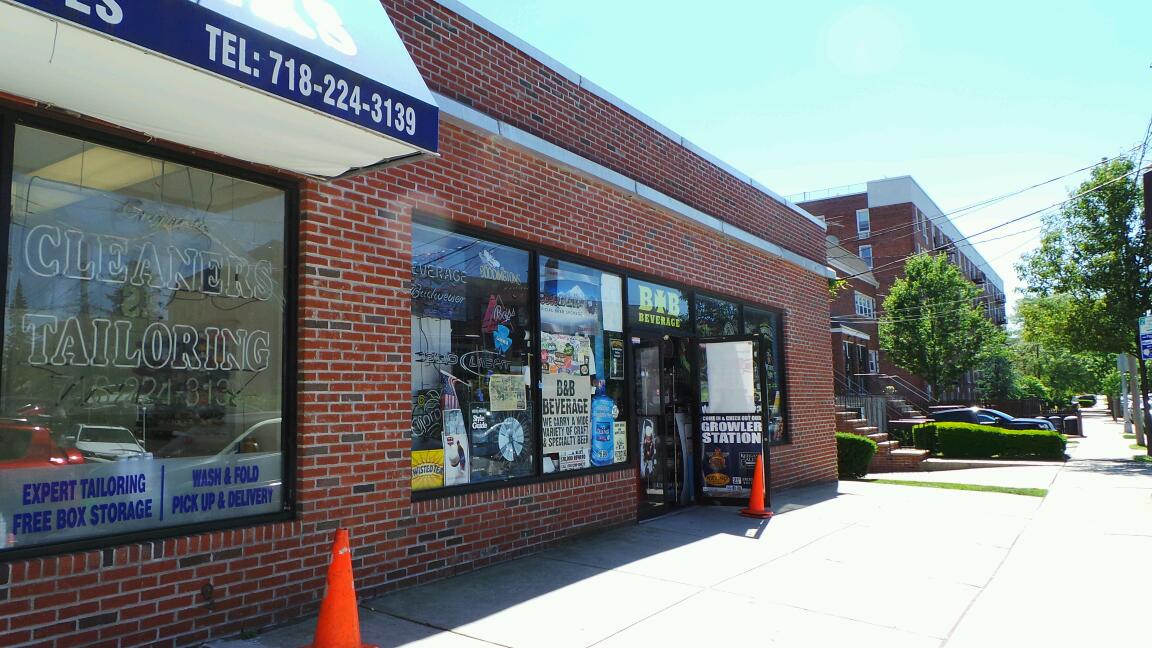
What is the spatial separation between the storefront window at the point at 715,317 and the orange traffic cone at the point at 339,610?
274 inches

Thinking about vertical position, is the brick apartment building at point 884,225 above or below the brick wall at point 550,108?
above

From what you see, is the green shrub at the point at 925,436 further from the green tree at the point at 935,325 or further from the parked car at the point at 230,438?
the parked car at the point at 230,438

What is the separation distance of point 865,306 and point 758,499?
35779mm

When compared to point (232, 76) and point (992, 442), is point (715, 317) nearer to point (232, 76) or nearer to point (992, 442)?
point (232, 76)

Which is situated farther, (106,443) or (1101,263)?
(1101,263)

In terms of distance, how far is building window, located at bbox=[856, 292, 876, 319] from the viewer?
4072cm

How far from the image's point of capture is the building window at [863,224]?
50.3 m

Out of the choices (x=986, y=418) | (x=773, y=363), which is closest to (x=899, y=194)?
(x=986, y=418)

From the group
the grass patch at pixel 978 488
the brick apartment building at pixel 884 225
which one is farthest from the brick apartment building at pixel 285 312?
the brick apartment building at pixel 884 225

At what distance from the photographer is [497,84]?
7500mm

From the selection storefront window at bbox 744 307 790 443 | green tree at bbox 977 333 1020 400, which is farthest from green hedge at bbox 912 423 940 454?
green tree at bbox 977 333 1020 400

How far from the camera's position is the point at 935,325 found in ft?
123

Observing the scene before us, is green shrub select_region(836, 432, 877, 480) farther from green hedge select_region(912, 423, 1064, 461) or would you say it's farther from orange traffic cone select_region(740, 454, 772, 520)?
green hedge select_region(912, 423, 1064, 461)

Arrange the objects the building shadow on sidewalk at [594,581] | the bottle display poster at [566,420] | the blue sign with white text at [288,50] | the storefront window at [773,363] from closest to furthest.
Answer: the blue sign with white text at [288,50]
the building shadow on sidewalk at [594,581]
the bottle display poster at [566,420]
the storefront window at [773,363]
